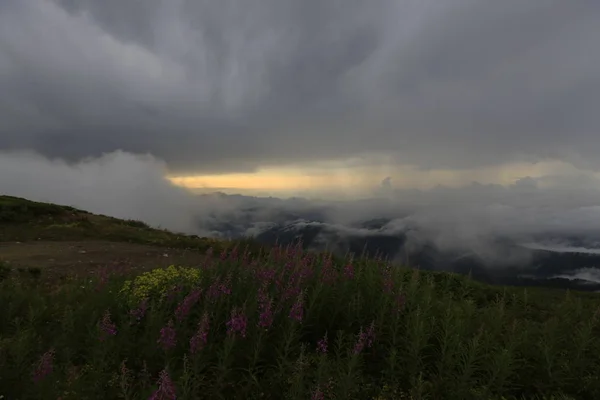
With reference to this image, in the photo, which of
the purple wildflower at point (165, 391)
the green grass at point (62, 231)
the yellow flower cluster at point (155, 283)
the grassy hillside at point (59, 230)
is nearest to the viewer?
the purple wildflower at point (165, 391)

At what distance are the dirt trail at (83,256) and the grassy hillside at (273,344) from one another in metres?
4.90

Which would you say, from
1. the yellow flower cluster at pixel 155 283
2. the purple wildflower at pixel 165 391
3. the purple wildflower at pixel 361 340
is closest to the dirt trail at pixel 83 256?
the yellow flower cluster at pixel 155 283

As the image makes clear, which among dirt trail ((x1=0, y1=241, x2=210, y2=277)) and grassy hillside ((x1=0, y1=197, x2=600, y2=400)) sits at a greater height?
dirt trail ((x1=0, y1=241, x2=210, y2=277))

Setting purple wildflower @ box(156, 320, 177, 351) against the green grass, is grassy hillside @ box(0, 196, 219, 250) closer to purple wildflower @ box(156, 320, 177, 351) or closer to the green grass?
Answer: the green grass

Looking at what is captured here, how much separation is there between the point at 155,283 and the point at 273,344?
10.4 feet

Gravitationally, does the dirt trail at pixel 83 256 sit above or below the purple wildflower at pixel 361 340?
above

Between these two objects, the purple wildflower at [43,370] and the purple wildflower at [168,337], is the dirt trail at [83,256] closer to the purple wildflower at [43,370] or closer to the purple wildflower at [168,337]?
the purple wildflower at [168,337]

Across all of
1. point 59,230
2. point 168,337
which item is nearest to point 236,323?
point 168,337

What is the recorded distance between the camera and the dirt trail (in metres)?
13.3

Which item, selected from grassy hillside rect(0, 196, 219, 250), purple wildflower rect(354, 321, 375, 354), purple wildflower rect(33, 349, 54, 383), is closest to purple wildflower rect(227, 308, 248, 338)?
purple wildflower rect(354, 321, 375, 354)

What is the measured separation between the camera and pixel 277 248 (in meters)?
8.15

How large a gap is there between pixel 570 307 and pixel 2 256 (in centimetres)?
1974

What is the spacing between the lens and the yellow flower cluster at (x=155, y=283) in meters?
7.23

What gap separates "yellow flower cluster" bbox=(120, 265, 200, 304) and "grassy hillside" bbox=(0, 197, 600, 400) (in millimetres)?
31
